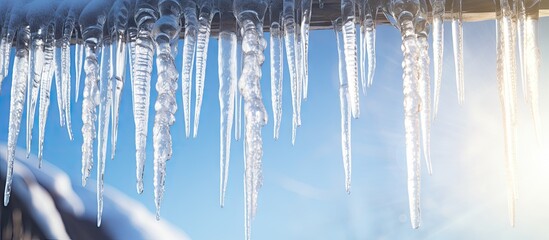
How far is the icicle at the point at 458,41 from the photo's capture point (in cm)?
166

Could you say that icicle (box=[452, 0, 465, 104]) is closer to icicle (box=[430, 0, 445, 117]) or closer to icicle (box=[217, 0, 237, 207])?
icicle (box=[430, 0, 445, 117])

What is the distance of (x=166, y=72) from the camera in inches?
65.4

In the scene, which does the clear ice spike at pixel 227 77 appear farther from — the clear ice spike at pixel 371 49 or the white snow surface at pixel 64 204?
the white snow surface at pixel 64 204

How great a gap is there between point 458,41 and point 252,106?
2.00ft

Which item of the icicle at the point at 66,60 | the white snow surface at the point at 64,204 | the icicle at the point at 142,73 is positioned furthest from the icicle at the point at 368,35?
the white snow surface at the point at 64,204

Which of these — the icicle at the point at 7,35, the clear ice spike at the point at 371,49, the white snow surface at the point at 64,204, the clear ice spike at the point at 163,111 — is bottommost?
the white snow surface at the point at 64,204

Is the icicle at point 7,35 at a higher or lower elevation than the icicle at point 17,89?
higher

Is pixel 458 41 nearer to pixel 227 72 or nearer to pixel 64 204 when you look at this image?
pixel 227 72

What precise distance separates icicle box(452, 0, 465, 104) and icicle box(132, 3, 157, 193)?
0.78 metres

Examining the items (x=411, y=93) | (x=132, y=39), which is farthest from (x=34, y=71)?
(x=411, y=93)

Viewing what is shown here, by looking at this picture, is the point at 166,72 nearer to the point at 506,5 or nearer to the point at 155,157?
the point at 155,157

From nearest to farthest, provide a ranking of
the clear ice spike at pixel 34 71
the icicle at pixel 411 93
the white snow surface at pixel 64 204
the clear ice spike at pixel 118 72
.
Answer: the icicle at pixel 411 93 < the clear ice spike at pixel 118 72 < the clear ice spike at pixel 34 71 < the white snow surface at pixel 64 204

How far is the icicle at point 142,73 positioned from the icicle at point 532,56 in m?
0.98

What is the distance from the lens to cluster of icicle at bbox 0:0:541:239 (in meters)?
1.64
